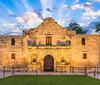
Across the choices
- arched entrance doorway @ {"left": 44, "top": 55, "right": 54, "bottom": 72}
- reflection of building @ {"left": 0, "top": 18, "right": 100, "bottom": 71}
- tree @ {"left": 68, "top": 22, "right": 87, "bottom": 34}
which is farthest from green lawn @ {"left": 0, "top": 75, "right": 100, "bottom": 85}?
tree @ {"left": 68, "top": 22, "right": 87, "bottom": 34}

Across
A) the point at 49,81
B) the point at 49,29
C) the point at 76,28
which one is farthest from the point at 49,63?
the point at 76,28

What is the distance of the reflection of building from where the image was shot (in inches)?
1485

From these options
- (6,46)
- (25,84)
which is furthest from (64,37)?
(25,84)

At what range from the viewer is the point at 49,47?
124ft

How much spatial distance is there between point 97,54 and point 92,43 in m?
1.62

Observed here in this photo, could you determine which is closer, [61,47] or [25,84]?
[25,84]

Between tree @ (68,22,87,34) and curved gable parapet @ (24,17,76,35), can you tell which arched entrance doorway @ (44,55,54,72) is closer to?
curved gable parapet @ (24,17,76,35)

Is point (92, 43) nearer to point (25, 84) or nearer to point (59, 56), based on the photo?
point (59, 56)

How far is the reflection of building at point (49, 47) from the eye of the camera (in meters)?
37.7

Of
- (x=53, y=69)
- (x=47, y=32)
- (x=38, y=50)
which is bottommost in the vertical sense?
(x=53, y=69)

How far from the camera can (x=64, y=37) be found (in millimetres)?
37906

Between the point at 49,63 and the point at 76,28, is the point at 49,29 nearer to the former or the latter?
the point at 49,63

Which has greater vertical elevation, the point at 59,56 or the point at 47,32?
the point at 47,32

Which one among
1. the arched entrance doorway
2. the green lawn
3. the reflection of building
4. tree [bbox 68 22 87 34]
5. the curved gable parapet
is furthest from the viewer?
tree [bbox 68 22 87 34]
